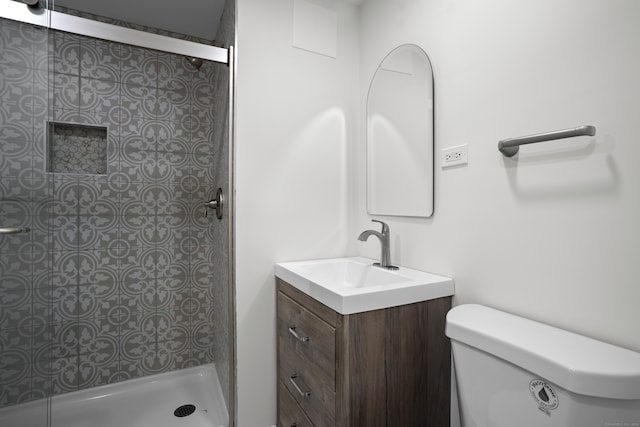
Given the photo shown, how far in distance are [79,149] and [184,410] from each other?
174cm

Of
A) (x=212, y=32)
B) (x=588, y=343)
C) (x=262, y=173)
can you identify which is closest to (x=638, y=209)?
(x=588, y=343)

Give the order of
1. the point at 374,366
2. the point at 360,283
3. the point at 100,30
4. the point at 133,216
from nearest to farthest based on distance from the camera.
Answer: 1. the point at 374,366
2. the point at 100,30
3. the point at 360,283
4. the point at 133,216

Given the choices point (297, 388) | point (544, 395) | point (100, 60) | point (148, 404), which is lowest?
point (148, 404)

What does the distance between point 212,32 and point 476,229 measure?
2.17 meters

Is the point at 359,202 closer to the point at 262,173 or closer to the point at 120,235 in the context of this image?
the point at 262,173

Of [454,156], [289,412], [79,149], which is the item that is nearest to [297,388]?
[289,412]

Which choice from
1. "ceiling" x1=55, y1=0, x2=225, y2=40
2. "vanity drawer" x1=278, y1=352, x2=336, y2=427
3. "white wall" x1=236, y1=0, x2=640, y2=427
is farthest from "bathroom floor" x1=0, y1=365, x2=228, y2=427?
"ceiling" x1=55, y1=0, x2=225, y2=40

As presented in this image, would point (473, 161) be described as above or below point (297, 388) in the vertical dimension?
above

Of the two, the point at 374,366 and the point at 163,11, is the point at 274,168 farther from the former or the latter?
the point at 163,11

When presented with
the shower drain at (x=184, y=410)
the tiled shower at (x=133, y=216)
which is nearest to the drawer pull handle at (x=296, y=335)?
the tiled shower at (x=133, y=216)

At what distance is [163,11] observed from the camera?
190 cm

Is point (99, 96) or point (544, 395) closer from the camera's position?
point (544, 395)

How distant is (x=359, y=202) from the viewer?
174 centimetres

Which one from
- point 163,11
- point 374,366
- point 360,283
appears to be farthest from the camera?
point 163,11
